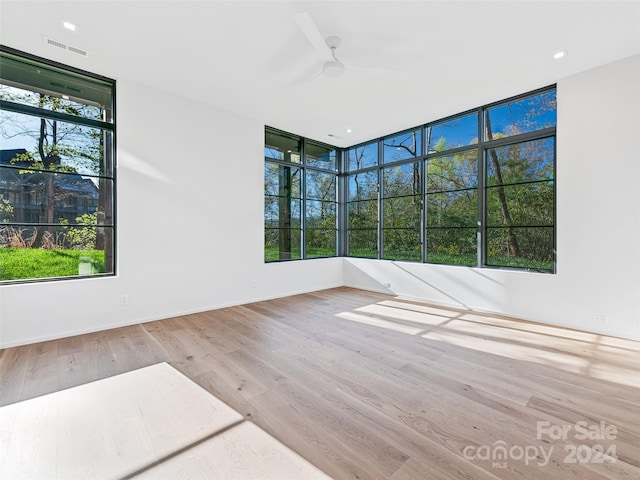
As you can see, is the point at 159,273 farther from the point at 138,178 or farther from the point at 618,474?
the point at 618,474

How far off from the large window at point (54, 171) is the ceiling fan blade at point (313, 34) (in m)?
2.81

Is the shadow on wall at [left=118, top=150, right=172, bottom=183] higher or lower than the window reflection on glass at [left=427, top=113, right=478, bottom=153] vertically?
lower

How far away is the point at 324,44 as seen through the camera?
2.71 metres

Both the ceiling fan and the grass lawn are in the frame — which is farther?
the grass lawn

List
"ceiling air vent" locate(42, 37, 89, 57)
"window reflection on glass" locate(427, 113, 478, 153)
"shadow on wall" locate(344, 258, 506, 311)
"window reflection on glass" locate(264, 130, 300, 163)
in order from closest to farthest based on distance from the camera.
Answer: "ceiling air vent" locate(42, 37, 89, 57) < "shadow on wall" locate(344, 258, 506, 311) < "window reflection on glass" locate(427, 113, 478, 153) < "window reflection on glass" locate(264, 130, 300, 163)

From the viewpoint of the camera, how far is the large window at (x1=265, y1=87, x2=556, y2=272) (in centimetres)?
405

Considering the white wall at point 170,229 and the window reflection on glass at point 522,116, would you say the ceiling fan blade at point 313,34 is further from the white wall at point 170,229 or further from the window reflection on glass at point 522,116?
the window reflection on glass at point 522,116

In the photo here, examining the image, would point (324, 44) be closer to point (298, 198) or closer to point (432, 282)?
point (298, 198)

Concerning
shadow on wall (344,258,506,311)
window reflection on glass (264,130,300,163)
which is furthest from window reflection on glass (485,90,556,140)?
window reflection on glass (264,130,300,163)

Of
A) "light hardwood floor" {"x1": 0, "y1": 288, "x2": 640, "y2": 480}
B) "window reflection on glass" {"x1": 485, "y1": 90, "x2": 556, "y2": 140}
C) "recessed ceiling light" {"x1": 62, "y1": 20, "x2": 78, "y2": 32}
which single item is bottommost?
"light hardwood floor" {"x1": 0, "y1": 288, "x2": 640, "y2": 480}

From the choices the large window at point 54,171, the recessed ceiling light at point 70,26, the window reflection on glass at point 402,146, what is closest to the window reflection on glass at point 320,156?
the window reflection on glass at point 402,146

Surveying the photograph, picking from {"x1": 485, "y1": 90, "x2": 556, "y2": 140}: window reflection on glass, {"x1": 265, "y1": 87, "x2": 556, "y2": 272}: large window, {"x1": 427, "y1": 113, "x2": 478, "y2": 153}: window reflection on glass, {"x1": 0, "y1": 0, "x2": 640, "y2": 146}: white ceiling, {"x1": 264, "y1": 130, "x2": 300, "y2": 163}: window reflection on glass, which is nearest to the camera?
{"x1": 0, "y1": 0, "x2": 640, "y2": 146}: white ceiling

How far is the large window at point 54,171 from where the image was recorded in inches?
124

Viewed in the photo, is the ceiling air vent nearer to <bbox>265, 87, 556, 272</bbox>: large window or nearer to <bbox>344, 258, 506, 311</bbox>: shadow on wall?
<bbox>265, 87, 556, 272</bbox>: large window
